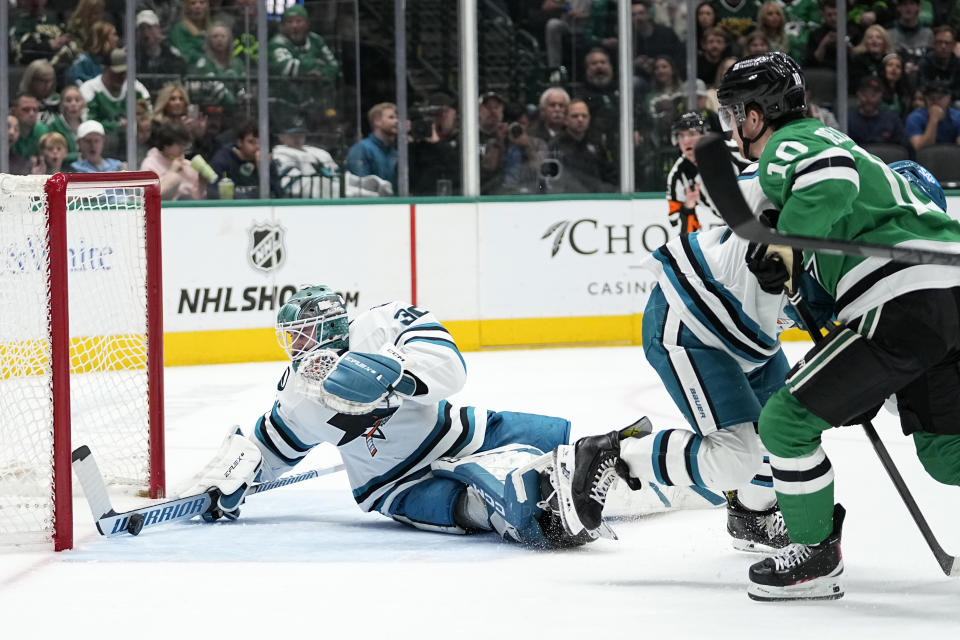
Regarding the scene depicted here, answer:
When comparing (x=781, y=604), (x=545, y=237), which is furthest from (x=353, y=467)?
(x=545, y=237)

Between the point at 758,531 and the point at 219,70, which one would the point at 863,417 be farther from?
the point at 219,70

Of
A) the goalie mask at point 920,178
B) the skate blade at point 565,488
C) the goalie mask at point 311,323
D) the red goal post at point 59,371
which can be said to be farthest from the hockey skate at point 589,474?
the red goal post at point 59,371

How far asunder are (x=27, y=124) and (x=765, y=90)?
5684mm

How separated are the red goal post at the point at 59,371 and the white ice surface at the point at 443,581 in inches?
7.0

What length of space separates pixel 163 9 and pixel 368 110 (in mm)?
1326

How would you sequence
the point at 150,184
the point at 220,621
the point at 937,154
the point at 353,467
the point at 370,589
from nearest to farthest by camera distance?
the point at 220,621 → the point at 370,589 → the point at 353,467 → the point at 150,184 → the point at 937,154

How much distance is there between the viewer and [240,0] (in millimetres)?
7535

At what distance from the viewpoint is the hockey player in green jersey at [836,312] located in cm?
224

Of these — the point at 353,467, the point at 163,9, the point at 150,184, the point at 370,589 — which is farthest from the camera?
the point at 163,9

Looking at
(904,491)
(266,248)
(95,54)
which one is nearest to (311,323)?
(904,491)

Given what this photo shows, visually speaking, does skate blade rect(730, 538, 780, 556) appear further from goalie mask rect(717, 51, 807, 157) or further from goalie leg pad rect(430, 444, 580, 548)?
goalie mask rect(717, 51, 807, 157)

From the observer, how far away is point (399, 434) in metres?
3.06

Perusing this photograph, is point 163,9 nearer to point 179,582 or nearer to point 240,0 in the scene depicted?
point 240,0

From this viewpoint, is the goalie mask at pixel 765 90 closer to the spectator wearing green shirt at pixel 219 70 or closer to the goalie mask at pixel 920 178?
the goalie mask at pixel 920 178
